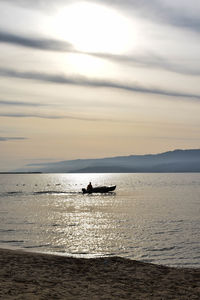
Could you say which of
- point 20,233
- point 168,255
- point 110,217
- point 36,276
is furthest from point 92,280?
point 110,217

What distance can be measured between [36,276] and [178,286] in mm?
6719

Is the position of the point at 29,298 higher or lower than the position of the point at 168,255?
higher

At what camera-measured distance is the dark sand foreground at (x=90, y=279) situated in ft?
45.7

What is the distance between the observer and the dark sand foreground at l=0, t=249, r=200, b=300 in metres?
13.9

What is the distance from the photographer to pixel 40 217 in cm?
5412

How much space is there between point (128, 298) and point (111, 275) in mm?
4282

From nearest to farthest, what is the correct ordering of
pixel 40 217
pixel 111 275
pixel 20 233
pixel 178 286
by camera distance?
pixel 178 286 → pixel 111 275 → pixel 20 233 → pixel 40 217

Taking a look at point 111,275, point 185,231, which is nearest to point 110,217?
point 185,231

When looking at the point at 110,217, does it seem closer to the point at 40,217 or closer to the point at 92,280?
the point at 40,217

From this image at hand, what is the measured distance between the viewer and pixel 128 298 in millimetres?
13672

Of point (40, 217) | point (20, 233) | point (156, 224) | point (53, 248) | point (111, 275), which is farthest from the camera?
point (40, 217)

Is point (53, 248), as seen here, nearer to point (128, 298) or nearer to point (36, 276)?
point (36, 276)

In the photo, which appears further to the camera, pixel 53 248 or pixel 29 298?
pixel 53 248

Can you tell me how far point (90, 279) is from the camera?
55.4 feet
